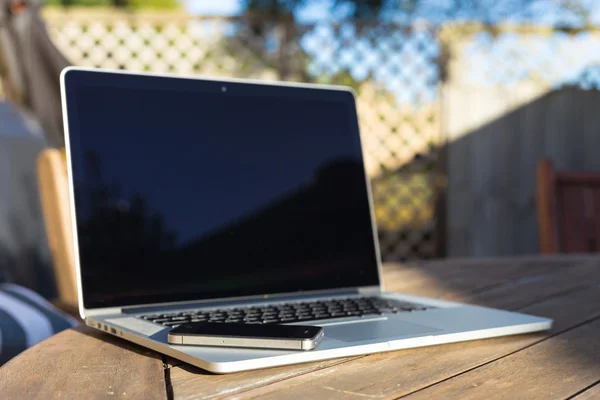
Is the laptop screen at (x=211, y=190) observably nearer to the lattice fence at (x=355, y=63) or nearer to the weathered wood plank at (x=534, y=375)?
the weathered wood plank at (x=534, y=375)

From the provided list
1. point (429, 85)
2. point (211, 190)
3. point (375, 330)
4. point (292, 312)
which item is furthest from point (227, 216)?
point (429, 85)

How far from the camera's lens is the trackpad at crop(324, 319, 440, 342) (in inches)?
25.0

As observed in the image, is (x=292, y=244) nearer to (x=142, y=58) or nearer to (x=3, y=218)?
(x=3, y=218)

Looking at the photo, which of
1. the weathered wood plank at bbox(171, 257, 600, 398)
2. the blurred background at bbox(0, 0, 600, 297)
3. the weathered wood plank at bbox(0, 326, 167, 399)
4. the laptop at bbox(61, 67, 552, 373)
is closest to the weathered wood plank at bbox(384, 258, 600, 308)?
the weathered wood plank at bbox(171, 257, 600, 398)

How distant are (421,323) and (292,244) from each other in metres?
0.25

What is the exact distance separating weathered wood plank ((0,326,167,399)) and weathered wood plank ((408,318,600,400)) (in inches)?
8.9

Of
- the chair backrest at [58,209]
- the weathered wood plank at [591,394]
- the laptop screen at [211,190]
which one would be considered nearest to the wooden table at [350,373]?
the weathered wood plank at [591,394]

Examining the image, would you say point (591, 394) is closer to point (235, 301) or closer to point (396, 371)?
point (396, 371)

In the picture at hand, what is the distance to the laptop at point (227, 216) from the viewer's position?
2.42ft

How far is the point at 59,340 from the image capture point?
72 centimetres

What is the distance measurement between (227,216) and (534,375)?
0.44 meters

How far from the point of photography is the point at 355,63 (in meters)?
4.20

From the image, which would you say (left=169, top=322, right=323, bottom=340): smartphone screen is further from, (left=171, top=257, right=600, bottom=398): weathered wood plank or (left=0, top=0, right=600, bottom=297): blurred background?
(left=0, top=0, right=600, bottom=297): blurred background

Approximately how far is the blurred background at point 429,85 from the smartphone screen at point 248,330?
11.8 ft
